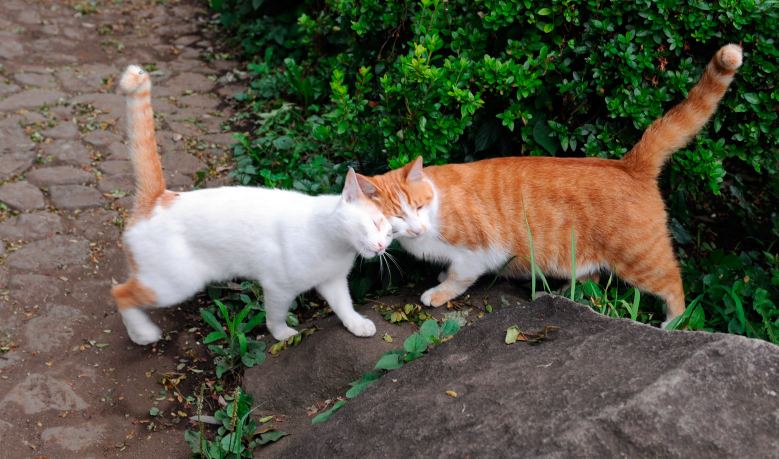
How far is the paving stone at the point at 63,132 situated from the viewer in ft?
A: 16.1

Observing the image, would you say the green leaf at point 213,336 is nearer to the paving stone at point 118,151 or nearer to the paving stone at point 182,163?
the paving stone at point 182,163

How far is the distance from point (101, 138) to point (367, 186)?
3150mm

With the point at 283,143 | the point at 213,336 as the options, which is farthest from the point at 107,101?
the point at 213,336

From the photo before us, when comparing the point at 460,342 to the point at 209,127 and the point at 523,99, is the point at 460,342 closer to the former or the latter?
the point at 523,99

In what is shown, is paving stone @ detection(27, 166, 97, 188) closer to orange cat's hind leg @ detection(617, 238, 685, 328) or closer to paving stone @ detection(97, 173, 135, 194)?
paving stone @ detection(97, 173, 135, 194)

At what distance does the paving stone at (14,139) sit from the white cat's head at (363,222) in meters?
3.31

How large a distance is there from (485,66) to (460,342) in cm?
161

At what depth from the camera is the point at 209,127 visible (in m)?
5.41

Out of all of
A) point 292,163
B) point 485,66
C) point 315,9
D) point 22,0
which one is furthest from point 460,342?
point 22,0

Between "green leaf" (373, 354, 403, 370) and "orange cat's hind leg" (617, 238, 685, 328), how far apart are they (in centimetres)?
138

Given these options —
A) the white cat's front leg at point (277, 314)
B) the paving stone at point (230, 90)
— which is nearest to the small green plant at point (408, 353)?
the white cat's front leg at point (277, 314)

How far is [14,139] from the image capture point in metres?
4.79

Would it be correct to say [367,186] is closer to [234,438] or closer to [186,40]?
[234,438]

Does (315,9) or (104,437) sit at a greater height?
(315,9)
